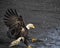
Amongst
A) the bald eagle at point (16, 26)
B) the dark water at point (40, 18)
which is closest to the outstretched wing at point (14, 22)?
the bald eagle at point (16, 26)

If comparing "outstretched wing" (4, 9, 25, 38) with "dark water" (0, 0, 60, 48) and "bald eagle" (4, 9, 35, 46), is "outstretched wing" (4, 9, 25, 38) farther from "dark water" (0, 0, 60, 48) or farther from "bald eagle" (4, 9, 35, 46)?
"dark water" (0, 0, 60, 48)

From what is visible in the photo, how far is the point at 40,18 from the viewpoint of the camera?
7262mm

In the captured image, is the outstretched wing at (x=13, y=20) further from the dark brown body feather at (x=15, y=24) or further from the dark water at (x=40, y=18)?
the dark water at (x=40, y=18)

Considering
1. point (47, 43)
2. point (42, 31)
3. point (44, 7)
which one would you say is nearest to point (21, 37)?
point (47, 43)

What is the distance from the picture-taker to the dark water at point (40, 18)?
18.5 ft

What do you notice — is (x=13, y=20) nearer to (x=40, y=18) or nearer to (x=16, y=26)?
(x=16, y=26)

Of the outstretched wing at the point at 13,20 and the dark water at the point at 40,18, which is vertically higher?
the dark water at the point at 40,18

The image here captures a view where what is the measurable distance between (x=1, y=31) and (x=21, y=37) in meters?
0.90

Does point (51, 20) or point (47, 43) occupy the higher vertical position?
point (51, 20)

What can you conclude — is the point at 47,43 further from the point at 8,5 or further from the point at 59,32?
the point at 8,5

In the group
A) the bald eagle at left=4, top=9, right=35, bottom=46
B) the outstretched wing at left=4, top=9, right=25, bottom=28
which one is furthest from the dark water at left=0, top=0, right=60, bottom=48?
the outstretched wing at left=4, top=9, right=25, bottom=28

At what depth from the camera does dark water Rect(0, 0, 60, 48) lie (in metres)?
5.65

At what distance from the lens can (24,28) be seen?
5.43 meters

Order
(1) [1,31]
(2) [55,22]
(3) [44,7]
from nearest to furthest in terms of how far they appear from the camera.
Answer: (1) [1,31] < (2) [55,22] < (3) [44,7]
